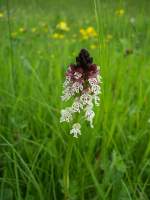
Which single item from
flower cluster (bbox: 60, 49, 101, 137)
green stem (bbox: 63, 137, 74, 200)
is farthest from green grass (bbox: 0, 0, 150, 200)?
flower cluster (bbox: 60, 49, 101, 137)

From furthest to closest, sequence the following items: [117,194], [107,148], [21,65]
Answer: [21,65] → [107,148] → [117,194]

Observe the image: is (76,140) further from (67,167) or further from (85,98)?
(85,98)

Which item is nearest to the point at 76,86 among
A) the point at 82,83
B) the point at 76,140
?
the point at 82,83

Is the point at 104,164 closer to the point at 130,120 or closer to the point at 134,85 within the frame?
the point at 130,120

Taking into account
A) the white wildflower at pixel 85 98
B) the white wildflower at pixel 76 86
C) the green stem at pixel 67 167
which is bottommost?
the green stem at pixel 67 167

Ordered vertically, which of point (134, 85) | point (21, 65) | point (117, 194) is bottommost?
point (117, 194)

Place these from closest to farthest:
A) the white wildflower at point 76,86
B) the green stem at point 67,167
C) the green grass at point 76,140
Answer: the white wildflower at point 76,86
the green stem at point 67,167
the green grass at point 76,140

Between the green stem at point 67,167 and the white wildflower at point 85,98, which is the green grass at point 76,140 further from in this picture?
the white wildflower at point 85,98

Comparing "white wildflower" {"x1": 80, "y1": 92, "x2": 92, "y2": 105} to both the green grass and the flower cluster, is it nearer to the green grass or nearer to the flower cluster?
the flower cluster

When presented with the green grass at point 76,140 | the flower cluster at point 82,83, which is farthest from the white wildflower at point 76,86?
the green grass at point 76,140

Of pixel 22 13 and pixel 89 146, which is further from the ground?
pixel 22 13

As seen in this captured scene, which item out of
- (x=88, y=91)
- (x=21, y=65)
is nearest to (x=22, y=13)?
(x=21, y=65)
